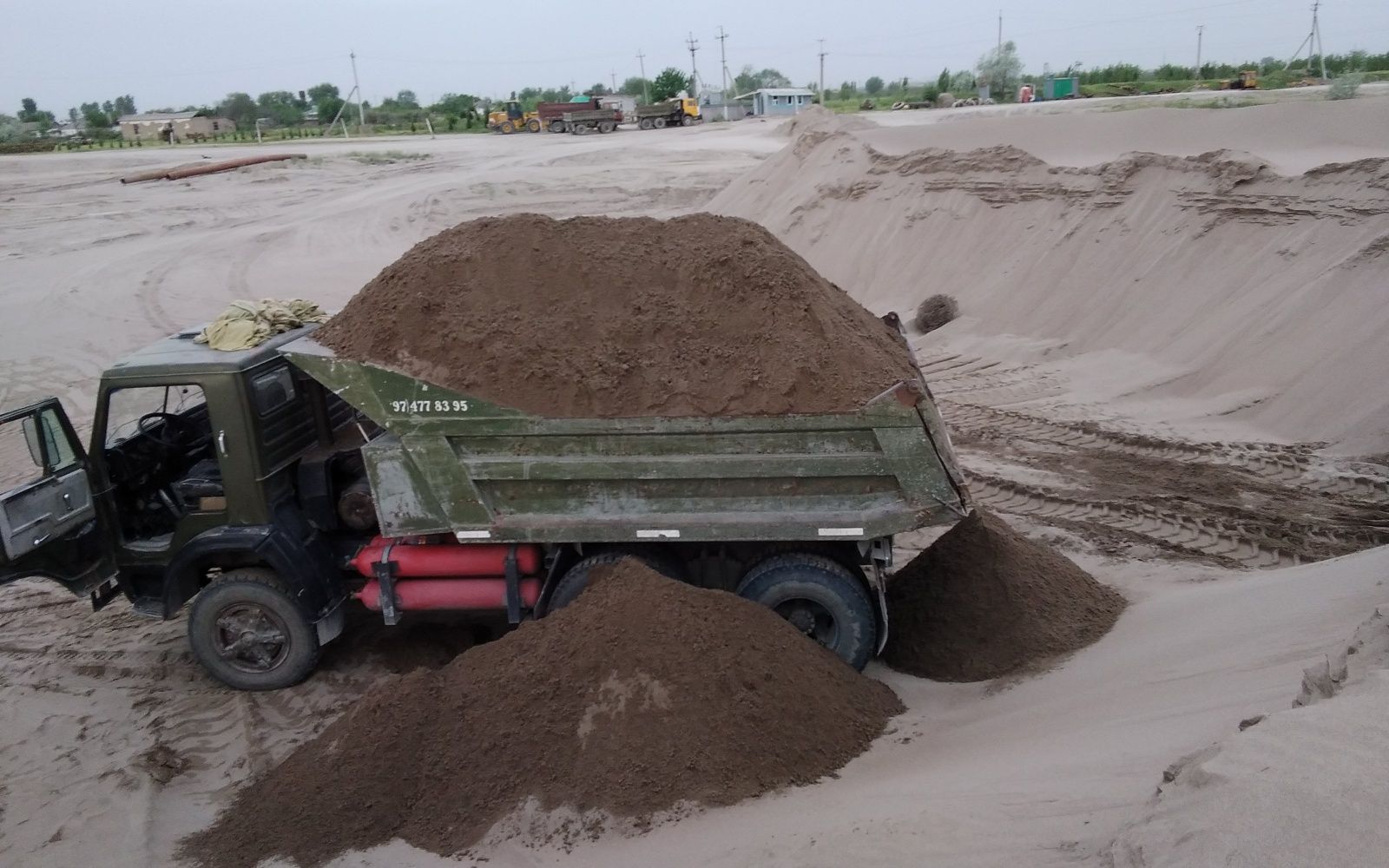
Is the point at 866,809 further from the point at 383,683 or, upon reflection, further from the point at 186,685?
the point at 186,685

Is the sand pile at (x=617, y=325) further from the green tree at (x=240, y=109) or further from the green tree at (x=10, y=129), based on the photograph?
the green tree at (x=240, y=109)

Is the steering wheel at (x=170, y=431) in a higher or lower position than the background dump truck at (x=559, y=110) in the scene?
lower

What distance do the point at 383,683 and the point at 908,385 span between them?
10.3ft

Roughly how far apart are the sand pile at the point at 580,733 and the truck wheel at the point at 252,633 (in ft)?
3.09

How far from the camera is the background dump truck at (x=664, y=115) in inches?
1721

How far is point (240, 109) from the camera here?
60844 millimetres

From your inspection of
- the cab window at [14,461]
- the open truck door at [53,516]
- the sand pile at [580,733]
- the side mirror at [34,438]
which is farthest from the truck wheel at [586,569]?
the cab window at [14,461]

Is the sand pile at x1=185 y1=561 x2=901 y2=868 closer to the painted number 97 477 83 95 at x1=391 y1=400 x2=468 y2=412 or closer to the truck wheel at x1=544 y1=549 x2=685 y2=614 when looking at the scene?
the truck wheel at x1=544 y1=549 x2=685 y2=614

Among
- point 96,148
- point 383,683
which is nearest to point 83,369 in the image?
point 383,683

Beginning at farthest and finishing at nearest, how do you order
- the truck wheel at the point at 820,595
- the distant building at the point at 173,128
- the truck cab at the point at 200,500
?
the distant building at the point at 173,128 < the truck cab at the point at 200,500 < the truck wheel at the point at 820,595

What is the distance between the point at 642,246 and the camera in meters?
5.80

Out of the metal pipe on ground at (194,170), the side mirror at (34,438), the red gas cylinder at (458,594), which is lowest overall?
the red gas cylinder at (458,594)

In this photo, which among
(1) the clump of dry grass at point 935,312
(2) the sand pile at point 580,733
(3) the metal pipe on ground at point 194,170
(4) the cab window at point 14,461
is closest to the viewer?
(2) the sand pile at point 580,733

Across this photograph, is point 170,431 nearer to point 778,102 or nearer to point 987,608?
point 987,608
